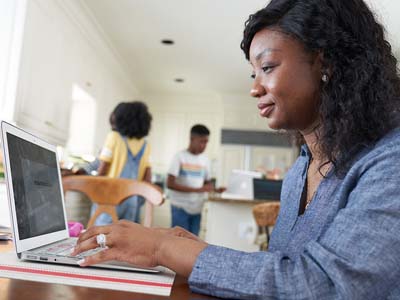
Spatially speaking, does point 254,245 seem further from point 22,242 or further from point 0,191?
point 22,242

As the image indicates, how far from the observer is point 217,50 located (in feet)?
14.6

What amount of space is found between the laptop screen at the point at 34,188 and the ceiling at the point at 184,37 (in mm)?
2312

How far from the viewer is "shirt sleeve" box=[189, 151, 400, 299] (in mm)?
478

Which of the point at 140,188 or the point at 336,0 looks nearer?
the point at 336,0

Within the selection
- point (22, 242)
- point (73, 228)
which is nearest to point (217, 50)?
point (73, 228)

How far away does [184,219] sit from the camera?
11.5 ft

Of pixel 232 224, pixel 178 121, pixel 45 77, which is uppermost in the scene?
pixel 178 121

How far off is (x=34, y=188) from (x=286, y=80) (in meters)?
0.52

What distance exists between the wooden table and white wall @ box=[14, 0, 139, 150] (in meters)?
2.45

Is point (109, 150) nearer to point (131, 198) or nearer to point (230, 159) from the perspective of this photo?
point (131, 198)

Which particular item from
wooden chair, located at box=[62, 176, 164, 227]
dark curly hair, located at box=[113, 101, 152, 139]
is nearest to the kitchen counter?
dark curly hair, located at box=[113, 101, 152, 139]

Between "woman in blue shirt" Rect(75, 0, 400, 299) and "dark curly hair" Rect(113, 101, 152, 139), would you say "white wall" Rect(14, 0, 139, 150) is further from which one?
"woman in blue shirt" Rect(75, 0, 400, 299)

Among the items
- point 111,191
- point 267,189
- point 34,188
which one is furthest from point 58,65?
point 34,188

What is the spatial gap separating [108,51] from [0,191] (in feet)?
9.17
